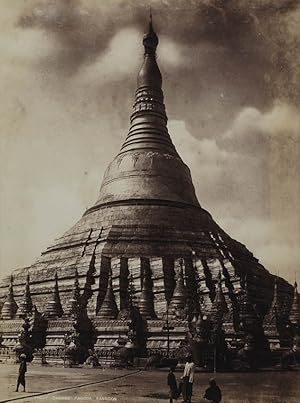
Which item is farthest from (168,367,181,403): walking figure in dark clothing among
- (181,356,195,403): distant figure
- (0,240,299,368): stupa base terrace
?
(0,240,299,368): stupa base terrace

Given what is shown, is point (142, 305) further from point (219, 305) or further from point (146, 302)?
point (219, 305)

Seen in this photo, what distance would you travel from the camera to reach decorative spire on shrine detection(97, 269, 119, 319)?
20172mm

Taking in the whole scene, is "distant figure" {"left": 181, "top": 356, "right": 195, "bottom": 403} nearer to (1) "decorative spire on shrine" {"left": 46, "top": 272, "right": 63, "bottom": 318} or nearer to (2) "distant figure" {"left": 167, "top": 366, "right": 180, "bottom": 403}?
(2) "distant figure" {"left": 167, "top": 366, "right": 180, "bottom": 403}

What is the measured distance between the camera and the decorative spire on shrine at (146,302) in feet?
66.4

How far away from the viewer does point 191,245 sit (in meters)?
24.0

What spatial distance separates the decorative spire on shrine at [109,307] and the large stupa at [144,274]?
0.04 metres

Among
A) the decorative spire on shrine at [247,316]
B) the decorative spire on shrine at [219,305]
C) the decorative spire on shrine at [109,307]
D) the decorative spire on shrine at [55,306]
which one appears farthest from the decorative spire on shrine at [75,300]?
the decorative spire on shrine at [247,316]

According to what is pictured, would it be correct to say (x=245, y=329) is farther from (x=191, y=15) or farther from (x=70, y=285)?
(x=191, y=15)

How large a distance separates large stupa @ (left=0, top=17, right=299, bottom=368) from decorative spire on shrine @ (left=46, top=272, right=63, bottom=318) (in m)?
0.04

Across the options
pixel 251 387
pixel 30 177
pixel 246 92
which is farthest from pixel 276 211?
pixel 30 177

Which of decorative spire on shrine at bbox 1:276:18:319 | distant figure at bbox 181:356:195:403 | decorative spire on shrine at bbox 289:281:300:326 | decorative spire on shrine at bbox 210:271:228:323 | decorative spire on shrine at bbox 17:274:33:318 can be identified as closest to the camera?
distant figure at bbox 181:356:195:403

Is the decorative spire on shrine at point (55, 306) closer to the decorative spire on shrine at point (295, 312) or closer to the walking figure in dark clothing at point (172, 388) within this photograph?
the decorative spire on shrine at point (295, 312)

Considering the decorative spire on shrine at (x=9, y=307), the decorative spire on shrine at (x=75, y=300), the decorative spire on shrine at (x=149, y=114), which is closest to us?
the decorative spire on shrine at (x=75, y=300)

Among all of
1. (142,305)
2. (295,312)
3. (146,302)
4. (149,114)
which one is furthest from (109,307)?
(149,114)
